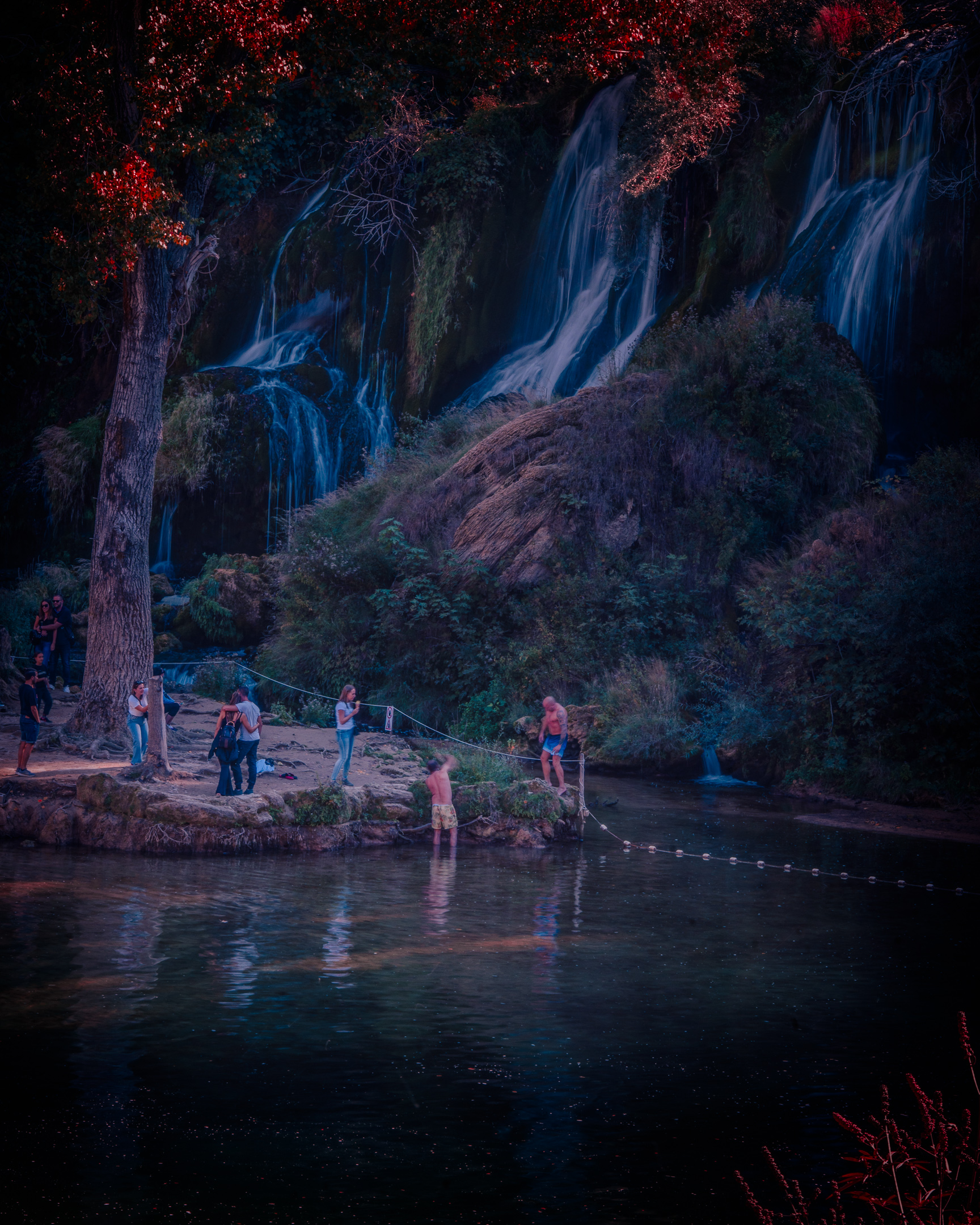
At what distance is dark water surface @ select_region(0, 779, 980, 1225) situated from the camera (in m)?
6.19

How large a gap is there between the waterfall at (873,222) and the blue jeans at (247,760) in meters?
19.1

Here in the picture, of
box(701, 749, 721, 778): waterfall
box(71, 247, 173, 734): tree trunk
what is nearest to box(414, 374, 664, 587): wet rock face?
box(701, 749, 721, 778): waterfall

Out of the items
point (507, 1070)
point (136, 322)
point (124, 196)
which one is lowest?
point (507, 1070)

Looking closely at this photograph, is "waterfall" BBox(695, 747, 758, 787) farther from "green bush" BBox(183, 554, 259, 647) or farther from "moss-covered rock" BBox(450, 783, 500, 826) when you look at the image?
"green bush" BBox(183, 554, 259, 647)

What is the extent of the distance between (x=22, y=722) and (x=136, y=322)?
717 centimetres

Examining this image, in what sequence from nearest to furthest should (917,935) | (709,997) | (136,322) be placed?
(709,997), (917,935), (136,322)

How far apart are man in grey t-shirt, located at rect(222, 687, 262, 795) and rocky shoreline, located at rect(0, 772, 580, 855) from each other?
1.90ft

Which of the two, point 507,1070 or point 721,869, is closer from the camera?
point 507,1070

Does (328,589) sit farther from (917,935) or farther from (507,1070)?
(507,1070)

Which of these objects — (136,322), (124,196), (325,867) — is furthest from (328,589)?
(325,867)

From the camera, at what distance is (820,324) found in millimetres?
27141

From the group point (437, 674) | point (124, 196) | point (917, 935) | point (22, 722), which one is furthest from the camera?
point (437, 674)

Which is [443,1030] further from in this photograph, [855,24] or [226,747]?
[855,24]

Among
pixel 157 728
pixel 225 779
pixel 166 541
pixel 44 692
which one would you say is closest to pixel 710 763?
pixel 225 779
